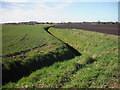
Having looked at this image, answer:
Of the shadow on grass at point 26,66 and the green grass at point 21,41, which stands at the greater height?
the green grass at point 21,41

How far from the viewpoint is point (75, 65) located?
10461 mm

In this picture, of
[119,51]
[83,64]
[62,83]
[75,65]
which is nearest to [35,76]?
[62,83]

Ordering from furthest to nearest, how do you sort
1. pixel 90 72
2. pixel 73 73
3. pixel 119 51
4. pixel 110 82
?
pixel 119 51
pixel 73 73
pixel 90 72
pixel 110 82

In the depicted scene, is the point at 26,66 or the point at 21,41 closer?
the point at 26,66

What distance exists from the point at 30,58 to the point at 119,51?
873cm

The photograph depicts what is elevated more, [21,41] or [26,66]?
[21,41]

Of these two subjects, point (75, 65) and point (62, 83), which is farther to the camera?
point (75, 65)

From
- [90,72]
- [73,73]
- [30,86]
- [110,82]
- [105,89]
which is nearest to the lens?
[105,89]

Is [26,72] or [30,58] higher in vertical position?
[30,58]

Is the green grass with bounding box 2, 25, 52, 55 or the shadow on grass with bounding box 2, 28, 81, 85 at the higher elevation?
the green grass with bounding box 2, 25, 52, 55

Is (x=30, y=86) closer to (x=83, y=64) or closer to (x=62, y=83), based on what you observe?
(x=62, y=83)

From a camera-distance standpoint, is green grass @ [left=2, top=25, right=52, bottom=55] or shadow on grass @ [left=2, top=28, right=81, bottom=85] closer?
shadow on grass @ [left=2, top=28, right=81, bottom=85]

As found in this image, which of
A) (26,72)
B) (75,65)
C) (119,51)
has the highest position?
(119,51)

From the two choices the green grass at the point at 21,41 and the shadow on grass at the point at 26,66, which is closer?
the shadow on grass at the point at 26,66
